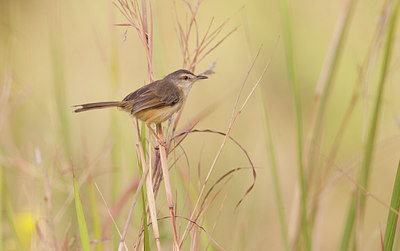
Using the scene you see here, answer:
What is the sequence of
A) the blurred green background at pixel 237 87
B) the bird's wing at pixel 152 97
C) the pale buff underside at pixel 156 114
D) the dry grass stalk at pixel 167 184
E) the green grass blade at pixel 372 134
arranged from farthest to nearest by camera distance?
the blurred green background at pixel 237 87 < the bird's wing at pixel 152 97 < the pale buff underside at pixel 156 114 < the green grass blade at pixel 372 134 < the dry grass stalk at pixel 167 184

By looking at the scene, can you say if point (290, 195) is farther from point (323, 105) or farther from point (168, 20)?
point (323, 105)

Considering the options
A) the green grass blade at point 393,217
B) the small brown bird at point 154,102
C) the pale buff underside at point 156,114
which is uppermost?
the small brown bird at point 154,102

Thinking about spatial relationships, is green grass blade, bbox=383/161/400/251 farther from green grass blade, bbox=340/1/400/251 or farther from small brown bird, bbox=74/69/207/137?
small brown bird, bbox=74/69/207/137

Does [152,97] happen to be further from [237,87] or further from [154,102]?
[237,87]

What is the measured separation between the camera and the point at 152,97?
111 inches

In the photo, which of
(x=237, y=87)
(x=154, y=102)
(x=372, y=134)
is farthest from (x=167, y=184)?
(x=237, y=87)

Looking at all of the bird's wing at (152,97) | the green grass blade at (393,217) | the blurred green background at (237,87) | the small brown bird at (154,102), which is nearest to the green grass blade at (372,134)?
the green grass blade at (393,217)

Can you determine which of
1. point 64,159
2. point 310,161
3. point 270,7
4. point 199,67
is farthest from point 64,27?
Result: point 310,161

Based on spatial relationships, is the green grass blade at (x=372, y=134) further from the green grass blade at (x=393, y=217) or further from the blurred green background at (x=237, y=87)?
the blurred green background at (x=237, y=87)

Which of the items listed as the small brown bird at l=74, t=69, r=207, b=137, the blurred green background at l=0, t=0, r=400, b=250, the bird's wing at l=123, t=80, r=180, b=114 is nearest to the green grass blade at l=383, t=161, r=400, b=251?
the small brown bird at l=74, t=69, r=207, b=137

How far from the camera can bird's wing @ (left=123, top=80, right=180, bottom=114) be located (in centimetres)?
274

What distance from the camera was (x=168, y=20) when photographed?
6.42 meters

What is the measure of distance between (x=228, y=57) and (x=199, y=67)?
1.23 feet

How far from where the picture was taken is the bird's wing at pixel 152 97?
8.98 feet
